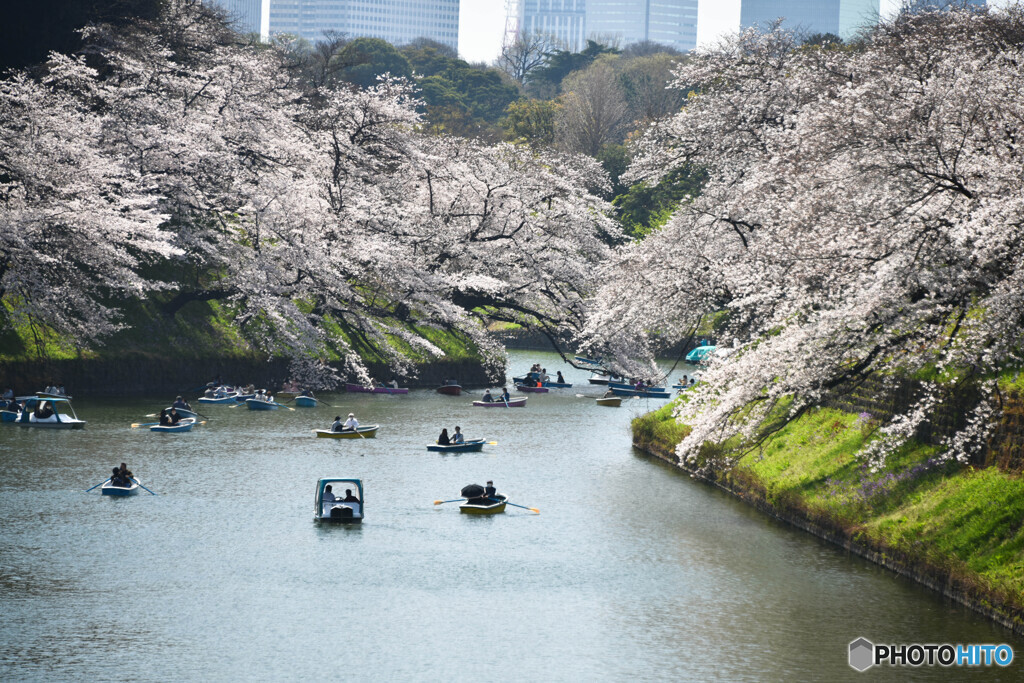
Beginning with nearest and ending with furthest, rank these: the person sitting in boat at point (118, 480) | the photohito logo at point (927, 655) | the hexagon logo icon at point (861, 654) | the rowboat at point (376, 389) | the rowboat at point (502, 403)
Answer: the photohito logo at point (927, 655) → the hexagon logo icon at point (861, 654) → the person sitting in boat at point (118, 480) → the rowboat at point (502, 403) → the rowboat at point (376, 389)

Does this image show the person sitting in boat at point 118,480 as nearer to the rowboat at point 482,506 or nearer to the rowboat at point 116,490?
the rowboat at point 116,490

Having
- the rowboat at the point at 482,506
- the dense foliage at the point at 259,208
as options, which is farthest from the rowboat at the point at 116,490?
the dense foliage at the point at 259,208

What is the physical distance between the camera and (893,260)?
2528cm

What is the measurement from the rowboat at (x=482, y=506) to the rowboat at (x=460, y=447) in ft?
30.9

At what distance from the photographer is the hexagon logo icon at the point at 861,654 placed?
20000 mm

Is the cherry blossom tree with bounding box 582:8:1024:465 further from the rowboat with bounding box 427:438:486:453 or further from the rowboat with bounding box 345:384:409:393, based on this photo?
the rowboat with bounding box 345:384:409:393

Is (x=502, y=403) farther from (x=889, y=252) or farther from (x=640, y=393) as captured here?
(x=889, y=252)

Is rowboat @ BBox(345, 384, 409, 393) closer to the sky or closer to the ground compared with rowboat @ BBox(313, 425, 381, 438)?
closer to the sky

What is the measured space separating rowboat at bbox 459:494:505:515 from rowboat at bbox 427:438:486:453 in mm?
9406

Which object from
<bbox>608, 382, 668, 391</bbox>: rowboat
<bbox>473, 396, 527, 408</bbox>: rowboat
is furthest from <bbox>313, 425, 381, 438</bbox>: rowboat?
<bbox>608, 382, 668, 391</bbox>: rowboat

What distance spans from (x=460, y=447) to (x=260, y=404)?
1341cm

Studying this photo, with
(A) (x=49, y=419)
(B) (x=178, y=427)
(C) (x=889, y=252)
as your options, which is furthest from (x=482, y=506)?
(A) (x=49, y=419)

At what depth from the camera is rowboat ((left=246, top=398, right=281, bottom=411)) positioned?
50438 millimetres

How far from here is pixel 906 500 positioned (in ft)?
84.1
